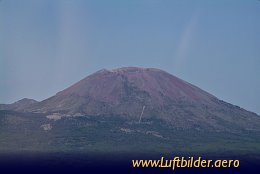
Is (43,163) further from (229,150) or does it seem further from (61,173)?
(229,150)

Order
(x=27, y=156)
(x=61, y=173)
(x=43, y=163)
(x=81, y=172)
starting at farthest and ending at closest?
(x=27, y=156), (x=43, y=163), (x=81, y=172), (x=61, y=173)

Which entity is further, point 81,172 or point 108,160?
point 108,160

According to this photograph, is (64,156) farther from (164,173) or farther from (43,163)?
(164,173)

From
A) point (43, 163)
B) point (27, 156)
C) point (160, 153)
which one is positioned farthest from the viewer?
point (160, 153)

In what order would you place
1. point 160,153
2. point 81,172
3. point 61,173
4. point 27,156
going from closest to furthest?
point 61,173, point 81,172, point 27,156, point 160,153

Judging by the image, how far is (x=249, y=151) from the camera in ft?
650

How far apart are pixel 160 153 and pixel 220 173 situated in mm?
68144

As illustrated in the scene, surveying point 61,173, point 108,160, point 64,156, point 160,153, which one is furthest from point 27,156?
point 61,173

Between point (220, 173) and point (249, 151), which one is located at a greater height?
point (249, 151)

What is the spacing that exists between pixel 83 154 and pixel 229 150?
59.8 metres

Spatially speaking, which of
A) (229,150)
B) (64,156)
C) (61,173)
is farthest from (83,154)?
(61,173)

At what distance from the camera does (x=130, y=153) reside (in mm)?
197625

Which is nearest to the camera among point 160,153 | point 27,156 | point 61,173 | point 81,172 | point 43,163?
point 61,173

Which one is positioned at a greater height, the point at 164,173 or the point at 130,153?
the point at 130,153
